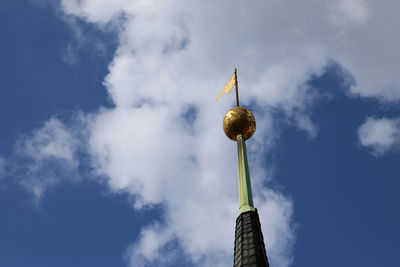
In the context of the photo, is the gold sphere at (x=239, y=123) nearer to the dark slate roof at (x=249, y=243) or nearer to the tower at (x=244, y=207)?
the tower at (x=244, y=207)

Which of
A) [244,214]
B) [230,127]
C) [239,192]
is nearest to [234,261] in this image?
[244,214]

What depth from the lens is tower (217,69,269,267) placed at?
15875mm

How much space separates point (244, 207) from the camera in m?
18.8

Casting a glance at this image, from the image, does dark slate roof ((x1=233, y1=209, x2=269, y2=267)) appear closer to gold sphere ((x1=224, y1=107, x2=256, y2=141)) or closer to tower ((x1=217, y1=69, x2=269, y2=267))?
tower ((x1=217, y1=69, x2=269, y2=267))

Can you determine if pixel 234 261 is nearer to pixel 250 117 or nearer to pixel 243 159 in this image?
pixel 243 159

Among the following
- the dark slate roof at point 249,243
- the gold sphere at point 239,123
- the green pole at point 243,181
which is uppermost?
the gold sphere at point 239,123

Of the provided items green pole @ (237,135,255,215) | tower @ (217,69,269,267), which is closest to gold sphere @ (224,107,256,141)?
tower @ (217,69,269,267)

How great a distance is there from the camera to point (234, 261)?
16.4 meters

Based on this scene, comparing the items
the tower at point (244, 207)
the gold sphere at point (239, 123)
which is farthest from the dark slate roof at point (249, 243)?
the gold sphere at point (239, 123)

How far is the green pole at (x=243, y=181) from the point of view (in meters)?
19.0

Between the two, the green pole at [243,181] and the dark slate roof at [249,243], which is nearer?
the dark slate roof at [249,243]

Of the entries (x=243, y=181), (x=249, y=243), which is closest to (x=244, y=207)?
(x=243, y=181)

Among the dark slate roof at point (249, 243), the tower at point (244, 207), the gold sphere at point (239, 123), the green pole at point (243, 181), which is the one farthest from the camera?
the gold sphere at point (239, 123)

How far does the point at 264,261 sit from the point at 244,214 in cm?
296
